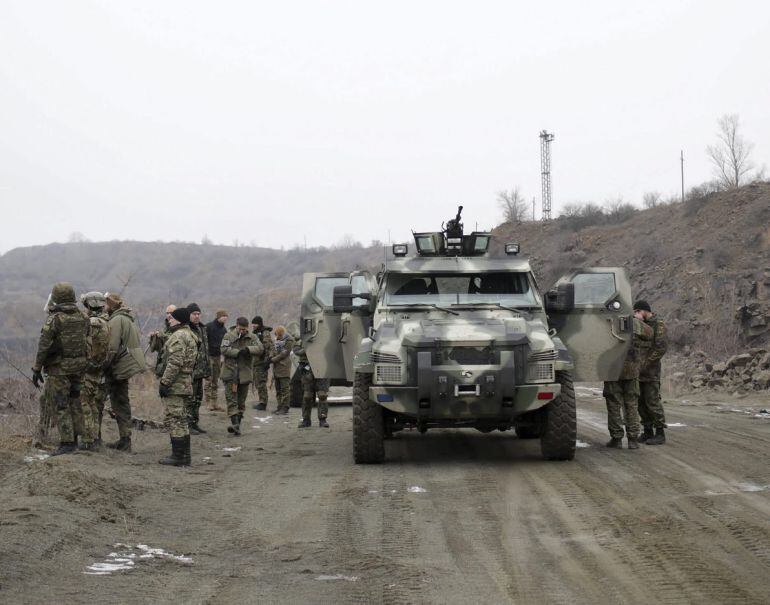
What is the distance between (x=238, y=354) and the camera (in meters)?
14.3

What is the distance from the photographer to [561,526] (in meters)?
7.09

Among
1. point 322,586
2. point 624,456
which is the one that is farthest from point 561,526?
point 624,456

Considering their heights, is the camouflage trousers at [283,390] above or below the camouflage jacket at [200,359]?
below

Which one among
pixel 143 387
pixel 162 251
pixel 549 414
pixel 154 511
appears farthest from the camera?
pixel 162 251

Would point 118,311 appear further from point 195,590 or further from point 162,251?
point 162,251

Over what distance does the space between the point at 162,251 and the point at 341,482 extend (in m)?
103

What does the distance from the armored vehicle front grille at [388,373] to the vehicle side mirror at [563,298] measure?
7.62 ft

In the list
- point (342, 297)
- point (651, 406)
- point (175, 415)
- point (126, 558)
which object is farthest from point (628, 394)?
point (126, 558)

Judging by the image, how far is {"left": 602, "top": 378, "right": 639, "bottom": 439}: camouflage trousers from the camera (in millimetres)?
Answer: 11586

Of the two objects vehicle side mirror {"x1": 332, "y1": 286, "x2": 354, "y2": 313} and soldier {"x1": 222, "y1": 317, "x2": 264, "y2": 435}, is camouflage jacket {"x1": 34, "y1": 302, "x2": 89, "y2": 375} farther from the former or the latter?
soldier {"x1": 222, "y1": 317, "x2": 264, "y2": 435}

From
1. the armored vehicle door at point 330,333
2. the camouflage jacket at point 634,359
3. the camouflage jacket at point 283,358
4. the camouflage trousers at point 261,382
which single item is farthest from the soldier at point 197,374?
the camouflage jacket at point 634,359

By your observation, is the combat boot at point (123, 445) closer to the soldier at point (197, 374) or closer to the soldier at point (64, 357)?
the soldier at point (64, 357)

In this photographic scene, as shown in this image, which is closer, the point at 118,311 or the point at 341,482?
the point at 341,482

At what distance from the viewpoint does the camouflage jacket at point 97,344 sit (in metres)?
10.8
